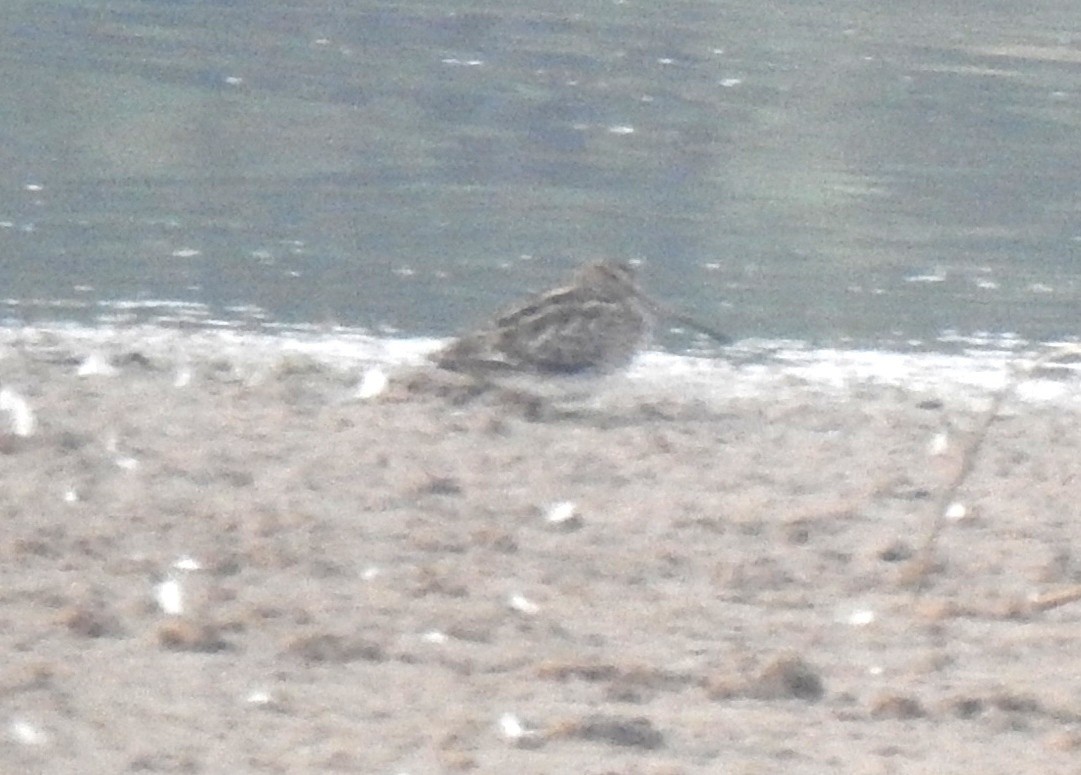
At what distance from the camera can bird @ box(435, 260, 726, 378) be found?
905 cm

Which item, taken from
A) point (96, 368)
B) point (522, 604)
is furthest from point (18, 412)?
point (522, 604)

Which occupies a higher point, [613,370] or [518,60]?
[613,370]

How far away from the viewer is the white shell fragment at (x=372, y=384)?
30.1 ft

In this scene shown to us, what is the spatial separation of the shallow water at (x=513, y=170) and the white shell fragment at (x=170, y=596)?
15.7 ft

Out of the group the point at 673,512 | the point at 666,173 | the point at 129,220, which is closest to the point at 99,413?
the point at 673,512

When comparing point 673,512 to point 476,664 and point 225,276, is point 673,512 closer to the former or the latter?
point 476,664

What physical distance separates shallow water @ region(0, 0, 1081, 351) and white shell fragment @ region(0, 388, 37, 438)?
90.9 inches

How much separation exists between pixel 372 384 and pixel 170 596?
10.4ft

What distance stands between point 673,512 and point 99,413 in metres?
1.99

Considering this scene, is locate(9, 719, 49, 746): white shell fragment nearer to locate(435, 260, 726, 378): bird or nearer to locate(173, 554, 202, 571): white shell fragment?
locate(173, 554, 202, 571): white shell fragment

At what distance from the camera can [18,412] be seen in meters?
8.31

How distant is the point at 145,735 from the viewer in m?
5.00

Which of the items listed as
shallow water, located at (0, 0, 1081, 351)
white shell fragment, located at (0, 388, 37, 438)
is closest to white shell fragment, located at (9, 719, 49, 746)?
white shell fragment, located at (0, 388, 37, 438)

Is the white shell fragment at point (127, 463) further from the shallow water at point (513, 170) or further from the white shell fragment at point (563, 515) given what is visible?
the shallow water at point (513, 170)
